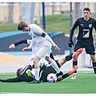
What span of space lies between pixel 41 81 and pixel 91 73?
96.8 inches

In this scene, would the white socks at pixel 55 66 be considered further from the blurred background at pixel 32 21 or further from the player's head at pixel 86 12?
the blurred background at pixel 32 21

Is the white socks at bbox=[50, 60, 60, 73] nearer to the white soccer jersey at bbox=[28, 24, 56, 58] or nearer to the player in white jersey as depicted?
the player in white jersey

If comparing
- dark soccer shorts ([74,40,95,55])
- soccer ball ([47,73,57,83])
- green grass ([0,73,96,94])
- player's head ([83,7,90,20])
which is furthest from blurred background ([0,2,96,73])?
soccer ball ([47,73,57,83])

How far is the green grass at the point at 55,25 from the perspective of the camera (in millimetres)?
18328

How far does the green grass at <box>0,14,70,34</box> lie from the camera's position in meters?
18.3

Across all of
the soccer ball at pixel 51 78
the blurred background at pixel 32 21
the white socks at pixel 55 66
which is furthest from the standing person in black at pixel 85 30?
the blurred background at pixel 32 21

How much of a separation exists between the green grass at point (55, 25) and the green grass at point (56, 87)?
276 inches

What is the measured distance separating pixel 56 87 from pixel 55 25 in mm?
12335

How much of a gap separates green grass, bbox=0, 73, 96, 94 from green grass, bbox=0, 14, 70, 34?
7017 millimetres

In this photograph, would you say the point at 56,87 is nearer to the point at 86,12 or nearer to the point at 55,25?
the point at 86,12

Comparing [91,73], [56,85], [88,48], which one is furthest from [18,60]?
[56,85]

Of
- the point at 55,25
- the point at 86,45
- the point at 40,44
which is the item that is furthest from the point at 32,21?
the point at 40,44

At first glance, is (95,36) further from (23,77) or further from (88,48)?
(23,77)

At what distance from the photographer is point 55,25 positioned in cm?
2211
